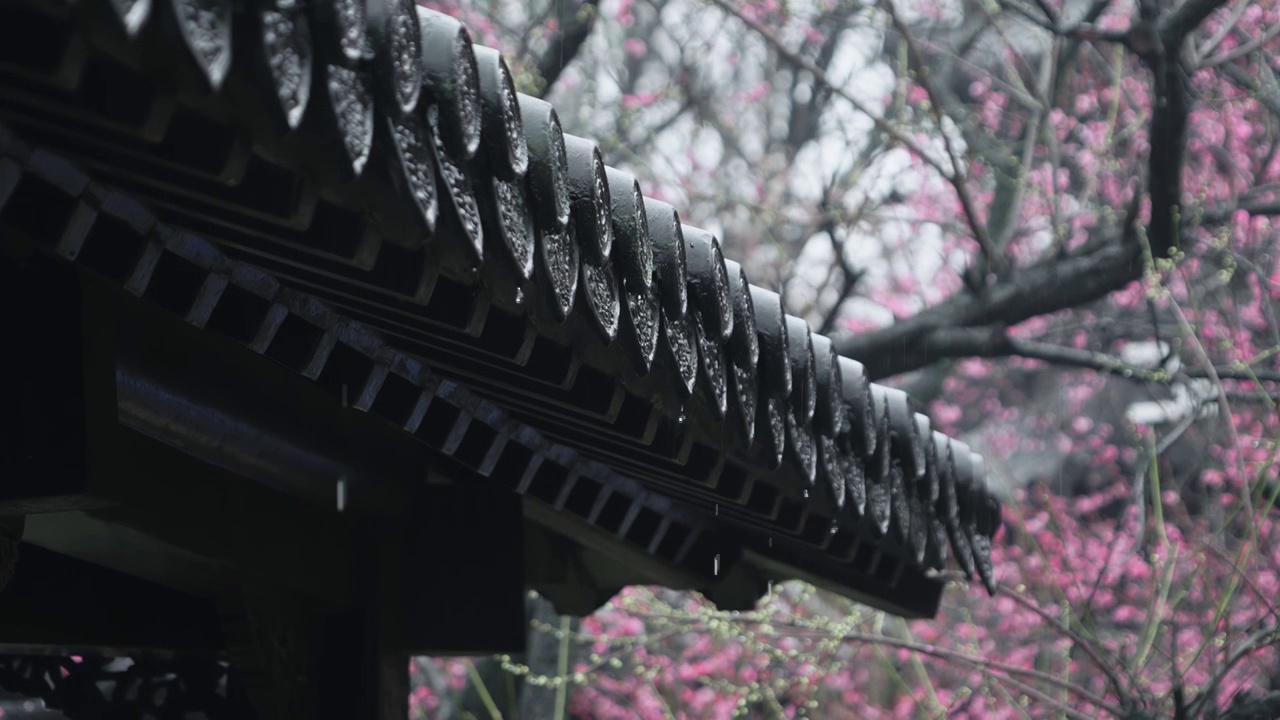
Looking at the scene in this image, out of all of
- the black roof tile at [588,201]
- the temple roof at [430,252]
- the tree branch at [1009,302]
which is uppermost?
the tree branch at [1009,302]

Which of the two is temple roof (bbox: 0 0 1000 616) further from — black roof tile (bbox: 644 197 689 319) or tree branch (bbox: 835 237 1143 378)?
tree branch (bbox: 835 237 1143 378)

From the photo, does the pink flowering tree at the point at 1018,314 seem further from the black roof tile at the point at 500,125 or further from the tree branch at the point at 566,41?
the black roof tile at the point at 500,125

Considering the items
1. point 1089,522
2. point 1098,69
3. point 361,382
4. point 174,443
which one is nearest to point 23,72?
point 361,382

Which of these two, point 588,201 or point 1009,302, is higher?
point 1009,302

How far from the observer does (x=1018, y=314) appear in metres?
7.69

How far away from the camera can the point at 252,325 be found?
6.21 ft

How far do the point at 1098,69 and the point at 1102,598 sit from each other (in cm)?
445

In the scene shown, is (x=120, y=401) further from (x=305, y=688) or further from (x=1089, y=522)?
(x=1089, y=522)

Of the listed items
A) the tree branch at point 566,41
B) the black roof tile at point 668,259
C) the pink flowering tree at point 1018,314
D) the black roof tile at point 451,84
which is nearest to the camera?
the black roof tile at point 451,84

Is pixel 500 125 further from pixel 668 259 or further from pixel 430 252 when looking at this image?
pixel 668 259

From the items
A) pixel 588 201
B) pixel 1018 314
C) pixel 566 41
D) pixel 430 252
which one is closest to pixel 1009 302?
pixel 1018 314

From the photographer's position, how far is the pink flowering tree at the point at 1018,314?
6.37 meters

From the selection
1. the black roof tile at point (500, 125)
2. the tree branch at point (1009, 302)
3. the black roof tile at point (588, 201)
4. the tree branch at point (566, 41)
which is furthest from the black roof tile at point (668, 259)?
the tree branch at point (566, 41)

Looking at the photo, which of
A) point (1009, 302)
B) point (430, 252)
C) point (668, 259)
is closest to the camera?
point (430, 252)
